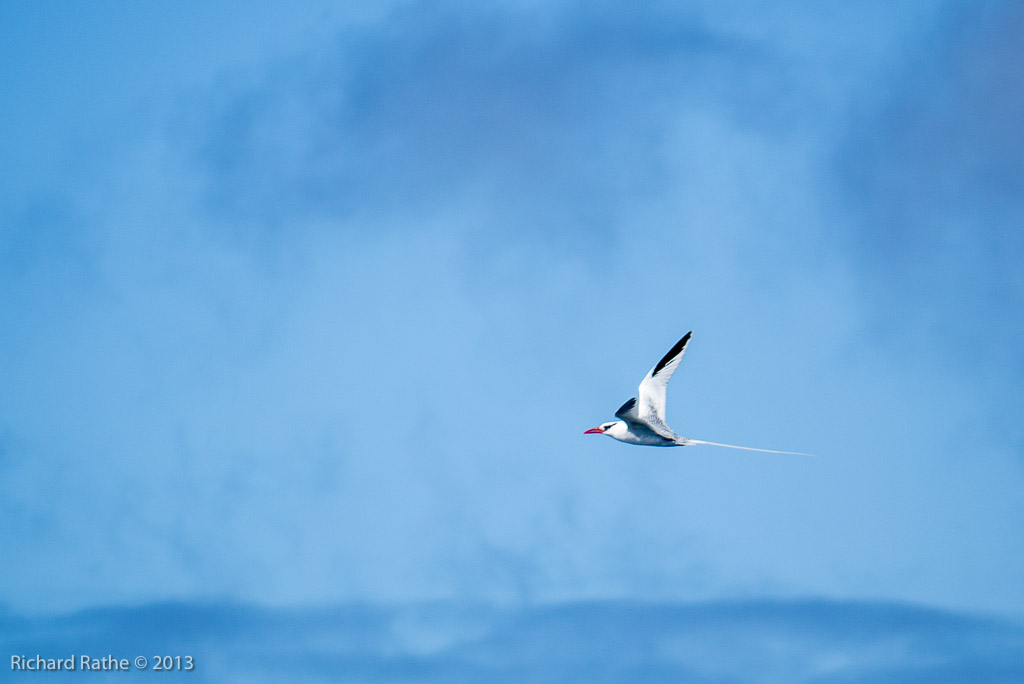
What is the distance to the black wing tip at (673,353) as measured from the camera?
60.6 meters

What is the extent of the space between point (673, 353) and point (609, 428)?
5.18 m

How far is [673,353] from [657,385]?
1.70 metres

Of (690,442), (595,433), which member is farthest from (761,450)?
(595,433)

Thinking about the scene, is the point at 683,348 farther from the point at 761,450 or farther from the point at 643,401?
the point at 761,450

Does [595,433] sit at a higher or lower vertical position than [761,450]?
higher

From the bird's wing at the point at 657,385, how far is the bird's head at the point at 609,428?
73.7 inches

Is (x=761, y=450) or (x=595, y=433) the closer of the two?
(x=761, y=450)

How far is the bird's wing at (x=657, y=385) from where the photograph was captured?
199 ft

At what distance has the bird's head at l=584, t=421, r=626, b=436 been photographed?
62.4m

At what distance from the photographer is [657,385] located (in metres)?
60.9

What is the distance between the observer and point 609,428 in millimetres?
63000

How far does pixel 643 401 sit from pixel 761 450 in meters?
6.80

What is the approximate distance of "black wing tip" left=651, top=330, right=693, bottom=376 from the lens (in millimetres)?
60562

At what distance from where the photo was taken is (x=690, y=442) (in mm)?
61750
